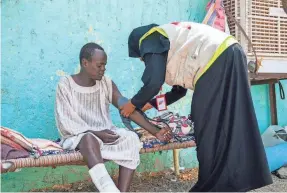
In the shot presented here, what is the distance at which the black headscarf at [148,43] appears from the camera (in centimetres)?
320

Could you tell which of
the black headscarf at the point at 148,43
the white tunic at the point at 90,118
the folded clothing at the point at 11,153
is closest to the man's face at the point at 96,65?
the white tunic at the point at 90,118

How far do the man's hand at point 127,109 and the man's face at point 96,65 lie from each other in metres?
0.37

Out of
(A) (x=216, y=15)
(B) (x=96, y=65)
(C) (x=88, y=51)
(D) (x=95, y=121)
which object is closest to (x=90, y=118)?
(D) (x=95, y=121)

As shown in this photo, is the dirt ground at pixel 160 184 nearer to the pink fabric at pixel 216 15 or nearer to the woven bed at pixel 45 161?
the woven bed at pixel 45 161

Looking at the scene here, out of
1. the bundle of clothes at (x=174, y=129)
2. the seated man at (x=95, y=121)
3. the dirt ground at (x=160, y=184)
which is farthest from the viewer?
the dirt ground at (x=160, y=184)

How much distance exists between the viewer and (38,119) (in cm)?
424

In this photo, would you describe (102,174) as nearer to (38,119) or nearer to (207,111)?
(207,111)

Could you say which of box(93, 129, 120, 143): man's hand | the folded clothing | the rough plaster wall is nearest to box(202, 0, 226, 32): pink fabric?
the rough plaster wall

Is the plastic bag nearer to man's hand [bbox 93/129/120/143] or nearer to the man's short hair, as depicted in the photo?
man's hand [bbox 93/129/120/143]

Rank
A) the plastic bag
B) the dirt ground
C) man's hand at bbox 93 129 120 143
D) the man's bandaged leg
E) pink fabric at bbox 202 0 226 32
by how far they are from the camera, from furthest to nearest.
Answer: the plastic bag
pink fabric at bbox 202 0 226 32
the dirt ground
man's hand at bbox 93 129 120 143
the man's bandaged leg

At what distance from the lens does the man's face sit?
3686 mm

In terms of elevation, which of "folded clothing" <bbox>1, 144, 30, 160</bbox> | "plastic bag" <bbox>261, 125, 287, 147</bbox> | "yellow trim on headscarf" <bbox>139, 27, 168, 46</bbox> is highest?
"yellow trim on headscarf" <bbox>139, 27, 168, 46</bbox>

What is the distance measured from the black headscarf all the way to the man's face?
36 cm

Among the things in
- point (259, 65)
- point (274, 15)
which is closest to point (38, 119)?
point (259, 65)
